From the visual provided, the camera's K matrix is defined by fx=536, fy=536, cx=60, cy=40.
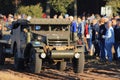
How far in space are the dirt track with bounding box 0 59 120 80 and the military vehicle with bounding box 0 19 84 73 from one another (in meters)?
0.37

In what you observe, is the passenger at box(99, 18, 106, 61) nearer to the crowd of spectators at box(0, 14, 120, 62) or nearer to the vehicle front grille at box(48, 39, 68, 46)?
the crowd of spectators at box(0, 14, 120, 62)

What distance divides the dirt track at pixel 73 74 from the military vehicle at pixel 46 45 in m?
0.37

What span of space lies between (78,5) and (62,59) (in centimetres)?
3567

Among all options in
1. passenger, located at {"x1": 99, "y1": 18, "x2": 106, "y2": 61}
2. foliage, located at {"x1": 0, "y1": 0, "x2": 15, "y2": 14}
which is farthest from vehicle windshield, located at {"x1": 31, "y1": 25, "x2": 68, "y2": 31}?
foliage, located at {"x1": 0, "y1": 0, "x2": 15, "y2": 14}

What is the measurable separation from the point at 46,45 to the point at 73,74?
55.3 inches

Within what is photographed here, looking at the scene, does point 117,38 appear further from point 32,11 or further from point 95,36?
point 32,11

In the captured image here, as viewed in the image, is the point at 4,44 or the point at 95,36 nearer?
the point at 4,44

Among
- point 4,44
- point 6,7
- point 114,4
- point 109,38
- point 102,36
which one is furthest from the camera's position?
point 6,7

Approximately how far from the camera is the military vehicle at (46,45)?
18.8 m

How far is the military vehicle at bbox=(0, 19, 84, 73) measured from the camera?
61.7ft

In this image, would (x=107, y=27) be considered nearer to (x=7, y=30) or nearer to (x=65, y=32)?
(x=65, y=32)

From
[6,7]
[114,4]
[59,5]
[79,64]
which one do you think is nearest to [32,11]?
[59,5]

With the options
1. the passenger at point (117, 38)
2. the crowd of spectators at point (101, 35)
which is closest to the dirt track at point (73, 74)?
the passenger at point (117, 38)

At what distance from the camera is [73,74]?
18.8m
